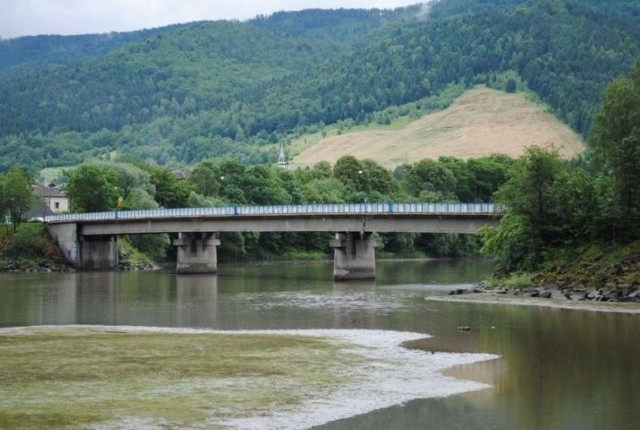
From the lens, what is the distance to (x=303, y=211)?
129875mm

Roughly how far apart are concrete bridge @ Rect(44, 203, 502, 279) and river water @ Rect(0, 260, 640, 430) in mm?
4127

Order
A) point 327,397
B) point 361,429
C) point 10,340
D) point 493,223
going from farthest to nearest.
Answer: point 493,223 → point 10,340 → point 327,397 → point 361,429

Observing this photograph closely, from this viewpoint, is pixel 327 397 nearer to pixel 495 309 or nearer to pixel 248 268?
pixel 495 309

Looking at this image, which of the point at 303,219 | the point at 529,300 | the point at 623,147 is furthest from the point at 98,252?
the point at 623,147

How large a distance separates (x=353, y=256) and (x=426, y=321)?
54.4 m

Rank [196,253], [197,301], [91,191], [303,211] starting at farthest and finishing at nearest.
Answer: [91,191] → [196,253] → [303,211] → [197,301]

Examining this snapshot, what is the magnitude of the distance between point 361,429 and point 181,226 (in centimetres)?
10757

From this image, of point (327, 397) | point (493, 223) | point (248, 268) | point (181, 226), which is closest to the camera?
point (327, 397)

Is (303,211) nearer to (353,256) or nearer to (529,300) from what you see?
(353,256)

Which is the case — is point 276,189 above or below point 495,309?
above

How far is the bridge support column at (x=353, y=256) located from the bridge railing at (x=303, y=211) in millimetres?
3207

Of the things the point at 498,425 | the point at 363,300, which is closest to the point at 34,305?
the point at 363,300

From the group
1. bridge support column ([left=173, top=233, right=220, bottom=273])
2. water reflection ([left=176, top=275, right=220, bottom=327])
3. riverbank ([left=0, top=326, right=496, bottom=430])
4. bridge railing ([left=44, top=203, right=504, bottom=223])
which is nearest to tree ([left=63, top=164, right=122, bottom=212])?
bridge railing ([left=44, top=203, right=504, bottom=223])

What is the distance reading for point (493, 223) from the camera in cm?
10675
